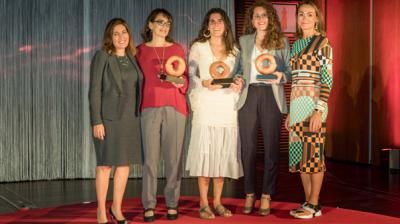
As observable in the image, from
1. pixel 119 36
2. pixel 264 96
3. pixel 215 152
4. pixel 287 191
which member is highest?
pixel 119 36

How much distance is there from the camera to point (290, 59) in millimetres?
4316

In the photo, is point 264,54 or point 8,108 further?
point 8,108

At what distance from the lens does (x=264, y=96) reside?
425 centimetres

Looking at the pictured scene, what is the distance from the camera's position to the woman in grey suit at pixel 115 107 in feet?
12.7

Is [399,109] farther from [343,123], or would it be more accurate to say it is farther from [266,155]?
[266,155]

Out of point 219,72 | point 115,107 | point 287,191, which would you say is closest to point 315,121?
point 219,72

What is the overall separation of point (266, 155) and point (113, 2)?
3.53 m

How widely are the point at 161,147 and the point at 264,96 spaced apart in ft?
2.72

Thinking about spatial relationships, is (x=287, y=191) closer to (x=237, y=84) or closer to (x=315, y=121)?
(x=315, y=121)

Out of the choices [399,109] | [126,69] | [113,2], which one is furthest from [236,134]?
[399,109]

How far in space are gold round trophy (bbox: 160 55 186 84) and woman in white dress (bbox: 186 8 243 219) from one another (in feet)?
0.64

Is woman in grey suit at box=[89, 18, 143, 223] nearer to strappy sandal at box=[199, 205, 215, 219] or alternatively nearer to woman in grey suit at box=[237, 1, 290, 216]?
strappy sandal at box=[199, 205, 215, 219]

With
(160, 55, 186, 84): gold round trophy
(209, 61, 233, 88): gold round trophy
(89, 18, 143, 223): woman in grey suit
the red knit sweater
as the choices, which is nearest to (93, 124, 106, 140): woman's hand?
(89, 18, 143, 223): woman in grey suit

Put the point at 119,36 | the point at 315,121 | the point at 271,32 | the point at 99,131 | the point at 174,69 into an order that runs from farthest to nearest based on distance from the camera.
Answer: the point at 271,32 → the point at 315,121 → the point at 174,69 → the point at 119,36 → the point at 99,131
